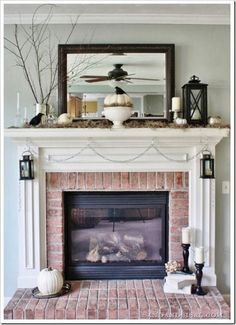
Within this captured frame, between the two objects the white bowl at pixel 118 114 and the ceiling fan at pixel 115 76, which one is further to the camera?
the ceiling fan at pixel 115 76

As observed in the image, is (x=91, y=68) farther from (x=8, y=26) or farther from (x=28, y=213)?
(x=28, y=213)

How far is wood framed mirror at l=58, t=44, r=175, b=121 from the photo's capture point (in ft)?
10.6

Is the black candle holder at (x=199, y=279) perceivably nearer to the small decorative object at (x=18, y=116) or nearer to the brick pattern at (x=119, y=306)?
the brick pattern at (x=119, y=306)

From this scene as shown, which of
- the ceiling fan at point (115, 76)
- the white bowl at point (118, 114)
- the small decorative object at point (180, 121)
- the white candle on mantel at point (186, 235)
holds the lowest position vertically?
the white candle on mantel at point (186, 235)

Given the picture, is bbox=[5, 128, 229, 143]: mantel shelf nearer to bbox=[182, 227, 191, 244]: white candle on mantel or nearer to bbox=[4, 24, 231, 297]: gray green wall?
bbox=[4, 24, 231, 297]: gray green wall

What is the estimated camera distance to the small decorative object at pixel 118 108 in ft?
9.87

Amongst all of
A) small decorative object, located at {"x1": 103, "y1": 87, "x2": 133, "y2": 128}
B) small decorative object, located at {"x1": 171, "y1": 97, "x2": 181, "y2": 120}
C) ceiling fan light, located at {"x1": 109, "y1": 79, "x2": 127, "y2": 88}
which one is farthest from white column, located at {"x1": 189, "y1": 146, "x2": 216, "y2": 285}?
ceiling fan light, located at {"x1": 109, "y1": 79, "x2": 127, "y2": 88}

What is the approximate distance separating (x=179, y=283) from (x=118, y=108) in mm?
1438

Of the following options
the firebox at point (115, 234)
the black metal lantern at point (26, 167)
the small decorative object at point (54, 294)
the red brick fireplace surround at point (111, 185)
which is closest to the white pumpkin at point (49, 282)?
the small decorative object at point (54, 294)

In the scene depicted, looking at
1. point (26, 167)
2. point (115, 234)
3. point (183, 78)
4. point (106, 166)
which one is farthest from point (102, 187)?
point (183, 78)

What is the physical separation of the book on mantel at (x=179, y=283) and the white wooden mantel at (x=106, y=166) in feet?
0.67

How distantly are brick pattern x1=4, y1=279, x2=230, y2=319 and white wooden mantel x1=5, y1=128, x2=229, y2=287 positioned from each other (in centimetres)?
32

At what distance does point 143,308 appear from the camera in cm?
287

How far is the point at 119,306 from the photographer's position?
2.89 metres
